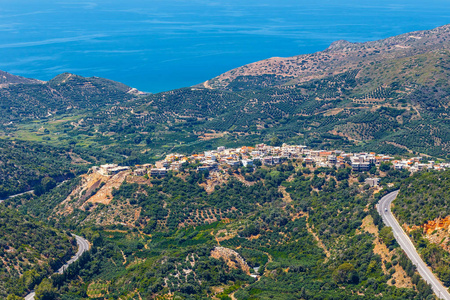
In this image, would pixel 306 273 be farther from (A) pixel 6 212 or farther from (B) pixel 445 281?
(A) pixel 6 212

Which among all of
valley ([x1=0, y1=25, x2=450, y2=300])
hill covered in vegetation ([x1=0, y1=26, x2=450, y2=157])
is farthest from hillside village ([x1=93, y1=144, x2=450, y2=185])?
hill covered in vegetation ([x1=0, y1=26, x2=450, y2=157])

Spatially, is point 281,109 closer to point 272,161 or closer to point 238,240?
point 272,161

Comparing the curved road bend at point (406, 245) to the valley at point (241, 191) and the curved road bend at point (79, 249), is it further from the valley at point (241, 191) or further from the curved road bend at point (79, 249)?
the curved road bend at point (79, 249)

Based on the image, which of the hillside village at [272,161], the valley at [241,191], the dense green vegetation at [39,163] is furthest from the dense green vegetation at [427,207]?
the dense green vegetation at [39,163]

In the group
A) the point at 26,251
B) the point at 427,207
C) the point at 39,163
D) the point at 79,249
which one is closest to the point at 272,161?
the point at 79,249

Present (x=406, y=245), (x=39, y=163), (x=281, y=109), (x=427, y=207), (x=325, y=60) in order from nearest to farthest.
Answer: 1. (x=406, y=245)
2. (x=427, y=207)
3. (x=39, y=163)
4. (x=281, y=109)
5. (x=325, y=60)

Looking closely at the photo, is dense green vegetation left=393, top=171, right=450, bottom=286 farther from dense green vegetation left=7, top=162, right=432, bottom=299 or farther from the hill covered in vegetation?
the hill covered in vegetation
